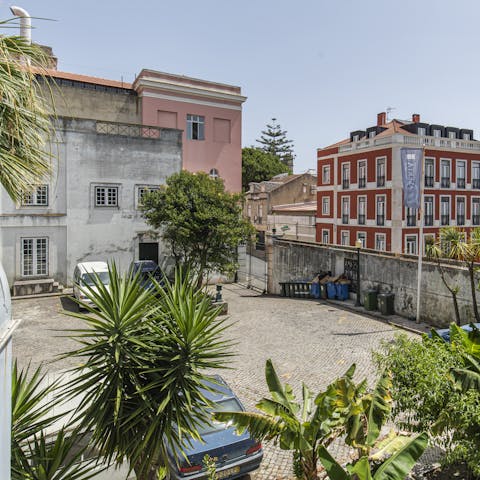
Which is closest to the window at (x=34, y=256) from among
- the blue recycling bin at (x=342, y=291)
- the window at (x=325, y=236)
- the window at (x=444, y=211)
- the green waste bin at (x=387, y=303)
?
the blue recycling bin at (x=342, y=291)

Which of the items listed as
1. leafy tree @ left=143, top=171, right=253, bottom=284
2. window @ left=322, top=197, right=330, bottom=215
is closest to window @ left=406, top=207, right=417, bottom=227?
window @ left=322, top=197, right=330, bottom=215

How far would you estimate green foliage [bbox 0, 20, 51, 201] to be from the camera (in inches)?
172

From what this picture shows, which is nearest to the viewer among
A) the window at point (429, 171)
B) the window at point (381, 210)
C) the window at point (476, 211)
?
the window at point (381, 210)

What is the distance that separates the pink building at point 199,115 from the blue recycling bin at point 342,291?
14803 mm

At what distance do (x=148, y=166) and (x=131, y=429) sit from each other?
2411 centimetres

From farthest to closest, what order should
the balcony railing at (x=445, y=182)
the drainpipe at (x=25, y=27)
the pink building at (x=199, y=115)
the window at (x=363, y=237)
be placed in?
the window at (x=363, y=237)
the balcony railing at (x=445, y=182)
the pink building at (x=199, y=115)
the drainpipe at (x=25, y=27)

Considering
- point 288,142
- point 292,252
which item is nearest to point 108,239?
point 292,252

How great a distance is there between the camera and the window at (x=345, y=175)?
41.4 metres

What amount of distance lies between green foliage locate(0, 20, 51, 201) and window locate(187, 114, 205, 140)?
2941 cm

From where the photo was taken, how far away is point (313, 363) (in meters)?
14.1

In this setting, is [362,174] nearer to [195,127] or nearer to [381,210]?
[381,210]

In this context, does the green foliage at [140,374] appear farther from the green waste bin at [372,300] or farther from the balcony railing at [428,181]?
the balcony railing at [428,181]

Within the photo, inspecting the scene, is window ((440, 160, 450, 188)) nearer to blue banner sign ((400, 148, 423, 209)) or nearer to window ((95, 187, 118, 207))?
blue banner sign ((400, 148, 423, 209))

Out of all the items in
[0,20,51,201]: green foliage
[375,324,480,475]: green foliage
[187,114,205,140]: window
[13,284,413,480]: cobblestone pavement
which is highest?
[187,114,205,140]: window
